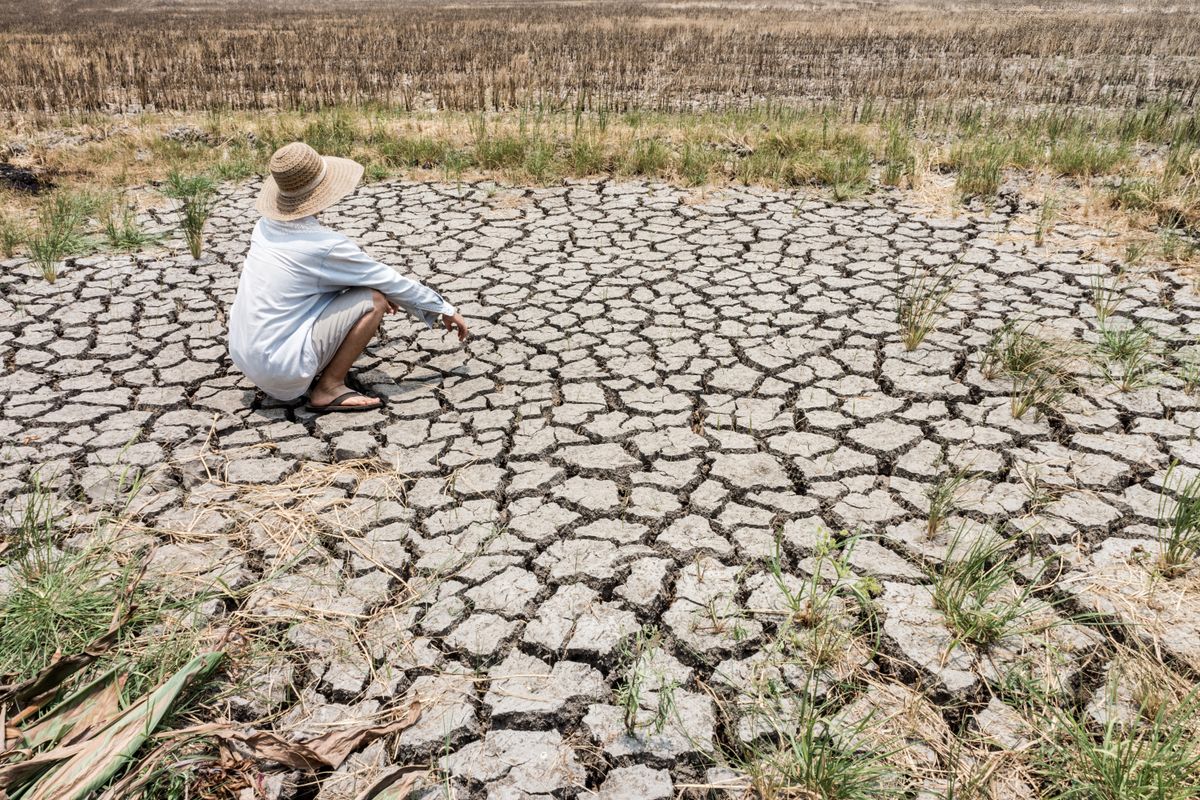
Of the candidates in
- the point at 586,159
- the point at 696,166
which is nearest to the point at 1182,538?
the point at 696,166

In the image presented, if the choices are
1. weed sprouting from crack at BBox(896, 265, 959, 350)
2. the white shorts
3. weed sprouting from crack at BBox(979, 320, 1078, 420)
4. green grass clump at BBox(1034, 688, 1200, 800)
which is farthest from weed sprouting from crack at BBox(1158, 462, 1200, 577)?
the white shorts

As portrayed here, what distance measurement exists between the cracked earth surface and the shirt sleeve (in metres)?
0.42

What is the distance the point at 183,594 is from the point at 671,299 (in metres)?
2.94

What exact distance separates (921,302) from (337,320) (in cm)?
291

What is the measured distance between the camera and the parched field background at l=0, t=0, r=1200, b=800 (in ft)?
7.32

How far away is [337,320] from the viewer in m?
3.73

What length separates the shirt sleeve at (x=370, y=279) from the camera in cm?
365

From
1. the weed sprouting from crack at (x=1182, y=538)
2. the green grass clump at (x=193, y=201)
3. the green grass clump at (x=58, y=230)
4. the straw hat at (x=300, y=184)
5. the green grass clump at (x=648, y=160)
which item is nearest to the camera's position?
the weed sprouting from crack at (x=1182, y=538)

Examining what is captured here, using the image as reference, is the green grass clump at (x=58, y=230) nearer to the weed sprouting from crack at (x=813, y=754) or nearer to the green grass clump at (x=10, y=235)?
the green grass clump at (x=10, y=235)

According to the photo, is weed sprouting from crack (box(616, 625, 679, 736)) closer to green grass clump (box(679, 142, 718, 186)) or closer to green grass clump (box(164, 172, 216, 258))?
green grass clump (box(164, 172, 216, 258))

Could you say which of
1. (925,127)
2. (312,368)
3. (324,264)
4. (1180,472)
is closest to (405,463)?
(312,368)

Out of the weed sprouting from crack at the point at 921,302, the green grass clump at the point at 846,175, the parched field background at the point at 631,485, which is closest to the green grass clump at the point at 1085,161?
the parched field background at the point at 631,485

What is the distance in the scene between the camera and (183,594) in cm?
275

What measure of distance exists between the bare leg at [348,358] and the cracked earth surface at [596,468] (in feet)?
0.32
